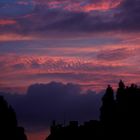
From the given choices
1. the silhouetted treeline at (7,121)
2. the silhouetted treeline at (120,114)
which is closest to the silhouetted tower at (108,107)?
the silhouetted treeline at (120,114)

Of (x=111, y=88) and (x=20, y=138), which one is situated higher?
(x=111, y=88)

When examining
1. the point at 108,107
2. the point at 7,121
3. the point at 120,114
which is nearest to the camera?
the point at 7,121

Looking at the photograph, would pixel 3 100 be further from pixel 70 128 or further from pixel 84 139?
pixel 70 128

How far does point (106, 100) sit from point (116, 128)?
242 inches

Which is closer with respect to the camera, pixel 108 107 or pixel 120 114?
pixel 120 114

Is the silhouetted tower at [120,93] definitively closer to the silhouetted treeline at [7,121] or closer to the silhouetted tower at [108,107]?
the silhouetted tower at [108,107]

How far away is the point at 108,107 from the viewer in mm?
117688

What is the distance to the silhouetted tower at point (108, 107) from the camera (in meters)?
117

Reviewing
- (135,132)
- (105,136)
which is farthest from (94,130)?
(135,132)

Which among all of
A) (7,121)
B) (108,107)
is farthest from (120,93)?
(7,121)

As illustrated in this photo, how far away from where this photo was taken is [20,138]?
358ft

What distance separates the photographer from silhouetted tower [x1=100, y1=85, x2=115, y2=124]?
11700 cm

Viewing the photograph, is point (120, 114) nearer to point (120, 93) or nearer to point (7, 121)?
point (120, 93)

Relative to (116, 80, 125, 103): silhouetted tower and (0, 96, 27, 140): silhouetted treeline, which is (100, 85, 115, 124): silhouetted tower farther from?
(0, 96, 27, 140): silhouetted treeline
